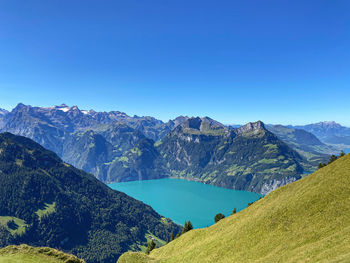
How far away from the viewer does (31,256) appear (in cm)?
4225

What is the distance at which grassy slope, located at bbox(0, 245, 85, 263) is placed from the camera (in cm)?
3997

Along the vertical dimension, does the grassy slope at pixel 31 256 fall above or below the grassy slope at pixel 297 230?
below

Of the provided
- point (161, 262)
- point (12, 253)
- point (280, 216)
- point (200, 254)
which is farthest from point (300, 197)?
point (12, 253)

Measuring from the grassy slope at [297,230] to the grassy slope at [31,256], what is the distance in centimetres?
2667

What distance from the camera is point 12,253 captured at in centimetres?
4212

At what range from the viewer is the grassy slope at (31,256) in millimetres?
39969

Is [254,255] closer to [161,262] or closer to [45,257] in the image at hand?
[161,262]

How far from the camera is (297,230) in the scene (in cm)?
3681

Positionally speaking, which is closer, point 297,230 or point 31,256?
point 297,230

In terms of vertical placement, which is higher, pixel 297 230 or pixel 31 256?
pixel 297 230

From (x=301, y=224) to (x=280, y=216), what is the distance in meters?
5.37

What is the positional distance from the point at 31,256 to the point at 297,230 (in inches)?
2078

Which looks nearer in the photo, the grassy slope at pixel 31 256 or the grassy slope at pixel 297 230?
the grassy slope at pixel 297 230

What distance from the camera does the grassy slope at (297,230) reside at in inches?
1177
